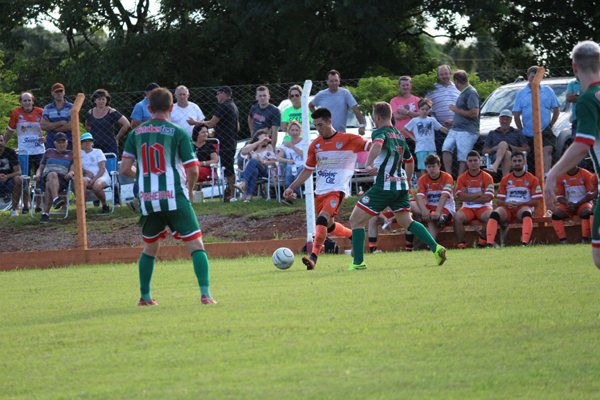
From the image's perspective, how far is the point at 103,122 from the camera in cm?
1488

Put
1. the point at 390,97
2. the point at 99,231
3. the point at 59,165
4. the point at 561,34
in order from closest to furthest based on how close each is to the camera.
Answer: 1. the point at 99,231
2. the point at 59,165
3. the point at 390,97
4. the point at 561,34

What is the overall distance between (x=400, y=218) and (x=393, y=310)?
163 inches

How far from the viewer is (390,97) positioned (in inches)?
618

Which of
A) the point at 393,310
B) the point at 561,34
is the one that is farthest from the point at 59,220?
the point at 561,34

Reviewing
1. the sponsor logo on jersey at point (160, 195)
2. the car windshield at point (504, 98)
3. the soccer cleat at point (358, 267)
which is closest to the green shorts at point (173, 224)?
the sponsor logo on jersey at point (160, 195)

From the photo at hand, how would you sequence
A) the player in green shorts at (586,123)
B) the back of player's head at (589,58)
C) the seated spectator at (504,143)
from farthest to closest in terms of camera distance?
the seated spectator at (504,143) → the back of player's head at (589,58) → the player in green shorts at (586,123)

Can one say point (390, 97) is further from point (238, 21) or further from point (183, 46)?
point (183, 46)

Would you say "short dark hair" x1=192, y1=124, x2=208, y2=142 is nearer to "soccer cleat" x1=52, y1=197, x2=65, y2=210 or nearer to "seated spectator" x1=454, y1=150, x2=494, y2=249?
"soccer cleat" x1=52, y1=197, x2=65, y2=210

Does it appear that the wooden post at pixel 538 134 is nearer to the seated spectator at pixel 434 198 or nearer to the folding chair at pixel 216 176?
the seated spectator at pixel 434 198

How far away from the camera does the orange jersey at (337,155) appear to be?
10305 mm

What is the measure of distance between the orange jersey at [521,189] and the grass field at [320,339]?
4.10 metres

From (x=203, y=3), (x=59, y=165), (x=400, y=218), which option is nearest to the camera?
(x=400, y=218)

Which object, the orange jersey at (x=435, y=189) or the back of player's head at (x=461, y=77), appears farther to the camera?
the back of player's head at (x=461, y=77)

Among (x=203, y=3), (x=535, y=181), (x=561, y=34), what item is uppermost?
(x=203, y=3)
